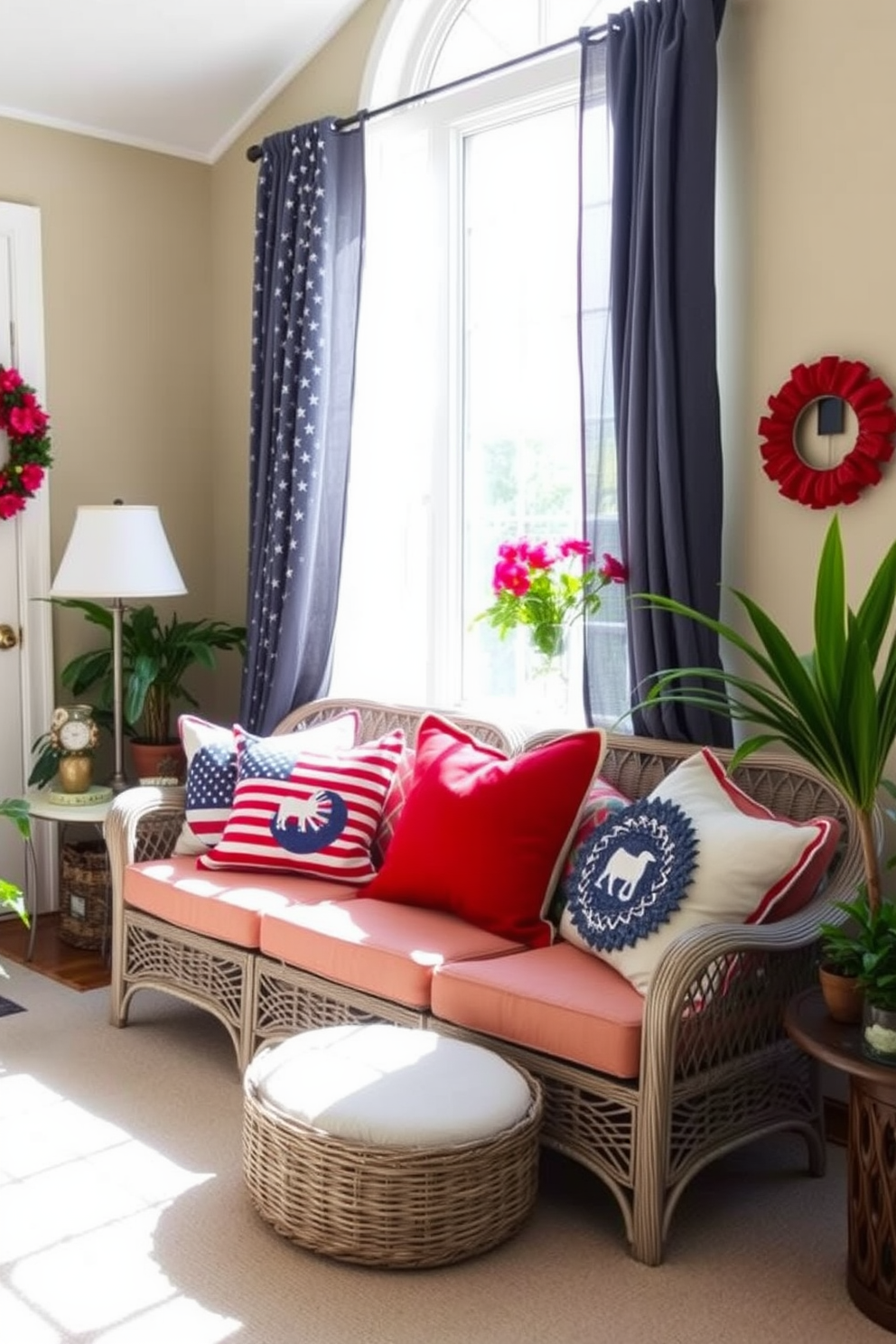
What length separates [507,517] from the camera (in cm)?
397

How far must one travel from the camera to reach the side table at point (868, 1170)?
7.50 ft

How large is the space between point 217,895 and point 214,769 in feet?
1.41

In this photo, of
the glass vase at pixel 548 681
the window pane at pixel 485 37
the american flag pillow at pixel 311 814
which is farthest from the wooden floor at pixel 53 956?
the window pane at pixel 485 37

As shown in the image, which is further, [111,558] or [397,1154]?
[111,558]

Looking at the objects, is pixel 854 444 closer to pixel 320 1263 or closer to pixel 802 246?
pixel 802 246

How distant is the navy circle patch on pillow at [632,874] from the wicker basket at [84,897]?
6.02 ft

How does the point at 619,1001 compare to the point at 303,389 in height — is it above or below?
below

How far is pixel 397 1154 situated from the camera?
7.83 ft

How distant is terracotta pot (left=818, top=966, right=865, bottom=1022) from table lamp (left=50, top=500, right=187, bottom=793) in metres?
2.40

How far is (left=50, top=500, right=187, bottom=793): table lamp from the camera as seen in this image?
4.10 meters

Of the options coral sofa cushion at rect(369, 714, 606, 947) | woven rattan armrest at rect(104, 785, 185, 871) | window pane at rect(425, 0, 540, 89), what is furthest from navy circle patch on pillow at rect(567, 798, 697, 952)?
window pane at rect(425, 0, 540, 89)

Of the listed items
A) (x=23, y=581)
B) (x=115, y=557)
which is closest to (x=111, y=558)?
(x=115, y=557)

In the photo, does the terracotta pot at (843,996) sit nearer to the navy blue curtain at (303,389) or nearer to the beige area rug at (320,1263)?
the beige area rug at (320,1263)

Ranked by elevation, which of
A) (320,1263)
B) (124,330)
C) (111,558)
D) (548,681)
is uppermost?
(124,330)
